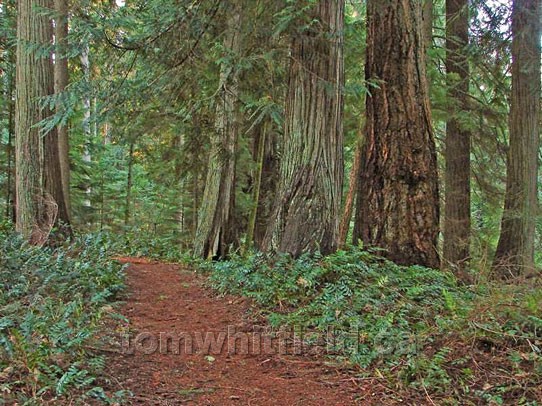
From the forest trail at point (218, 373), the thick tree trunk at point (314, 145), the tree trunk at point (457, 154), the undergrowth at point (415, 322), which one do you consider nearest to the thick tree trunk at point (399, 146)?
the thick tree trunk at point (314, 145)

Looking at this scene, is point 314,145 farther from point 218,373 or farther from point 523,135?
point 523,135

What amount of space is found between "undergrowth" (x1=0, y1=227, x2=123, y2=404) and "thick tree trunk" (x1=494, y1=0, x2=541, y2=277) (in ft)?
21.9

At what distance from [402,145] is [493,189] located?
5.75 metres

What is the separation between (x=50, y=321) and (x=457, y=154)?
26.1 feet

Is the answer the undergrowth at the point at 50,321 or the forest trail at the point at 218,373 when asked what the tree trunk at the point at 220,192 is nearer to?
the undergrowth at the point at 50,321

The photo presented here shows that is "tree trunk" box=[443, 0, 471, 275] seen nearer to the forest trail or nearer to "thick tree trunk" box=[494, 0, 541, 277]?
"thick tree trunk" box=[494, 0, 541, 277]

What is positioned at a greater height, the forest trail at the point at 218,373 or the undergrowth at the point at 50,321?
the undergrowth at the point at 50,321

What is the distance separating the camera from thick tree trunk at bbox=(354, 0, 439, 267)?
561 centimetres

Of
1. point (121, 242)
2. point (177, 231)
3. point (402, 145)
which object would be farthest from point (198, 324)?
point (177, 231)

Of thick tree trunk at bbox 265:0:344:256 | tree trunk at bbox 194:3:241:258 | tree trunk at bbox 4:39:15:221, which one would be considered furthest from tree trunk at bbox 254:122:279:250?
tree trunk at bbox 4:39:15:221

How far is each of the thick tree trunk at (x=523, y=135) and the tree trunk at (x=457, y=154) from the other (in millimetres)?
798

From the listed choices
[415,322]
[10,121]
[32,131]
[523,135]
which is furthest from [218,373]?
[10,121]

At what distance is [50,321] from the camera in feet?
12.0

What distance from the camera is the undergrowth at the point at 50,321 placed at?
8.89 ft
